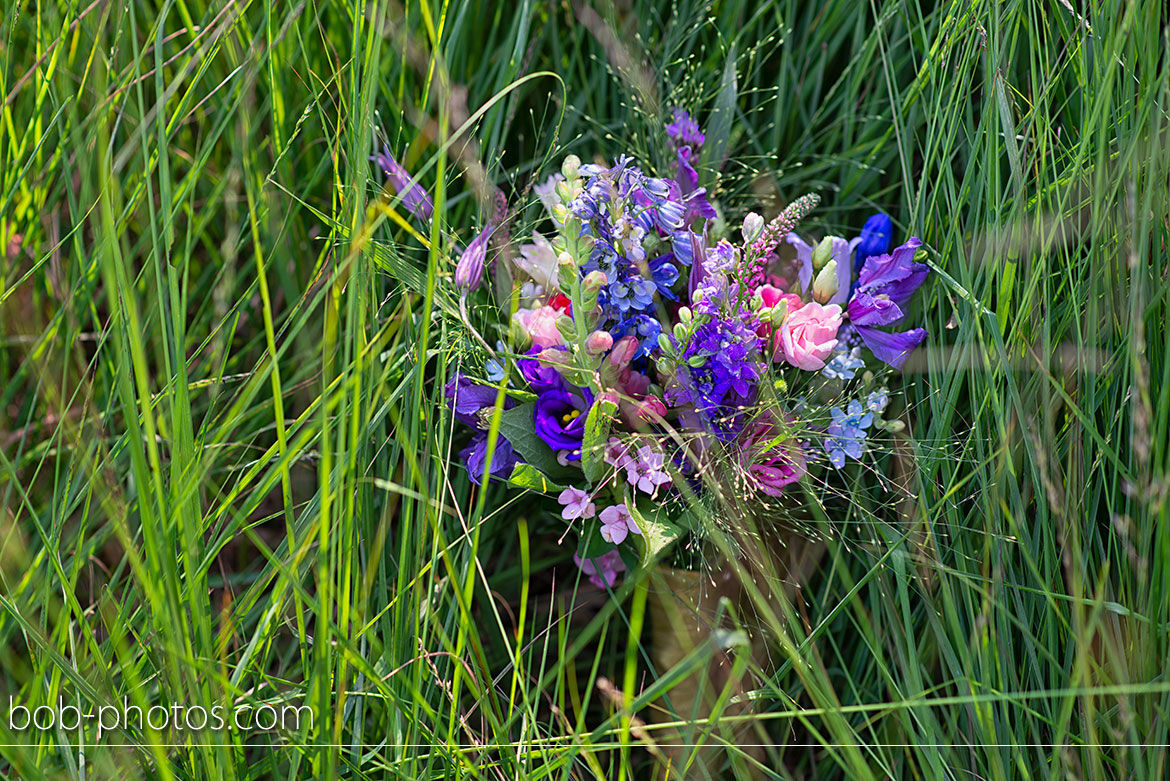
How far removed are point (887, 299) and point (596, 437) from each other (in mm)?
270

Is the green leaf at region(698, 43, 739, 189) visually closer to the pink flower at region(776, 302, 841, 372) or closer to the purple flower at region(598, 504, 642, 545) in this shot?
the pink flower at region(776, 302, 841, 372)

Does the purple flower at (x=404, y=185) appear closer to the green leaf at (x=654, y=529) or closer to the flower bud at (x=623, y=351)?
the flower bud at (x=623, y=351)

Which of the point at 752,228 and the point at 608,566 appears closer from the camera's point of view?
the point at 752,228

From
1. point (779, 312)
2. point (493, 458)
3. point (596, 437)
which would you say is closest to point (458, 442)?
point (493, 458)

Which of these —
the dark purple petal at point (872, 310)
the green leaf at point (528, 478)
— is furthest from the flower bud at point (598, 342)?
the dark purple petal at point (872, 310)

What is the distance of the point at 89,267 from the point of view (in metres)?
0.76

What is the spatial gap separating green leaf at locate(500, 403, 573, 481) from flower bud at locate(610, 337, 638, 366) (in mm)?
86

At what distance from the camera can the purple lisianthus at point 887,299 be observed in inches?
26.9

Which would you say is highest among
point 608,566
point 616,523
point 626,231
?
point 626,231

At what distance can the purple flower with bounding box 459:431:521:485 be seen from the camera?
68cm

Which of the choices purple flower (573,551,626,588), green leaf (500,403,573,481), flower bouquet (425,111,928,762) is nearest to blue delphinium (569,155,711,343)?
flower bouquet (425,111,928,762)

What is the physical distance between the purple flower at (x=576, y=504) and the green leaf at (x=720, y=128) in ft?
1.13

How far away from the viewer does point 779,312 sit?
64cm

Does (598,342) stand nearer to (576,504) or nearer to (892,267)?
(576,504)
